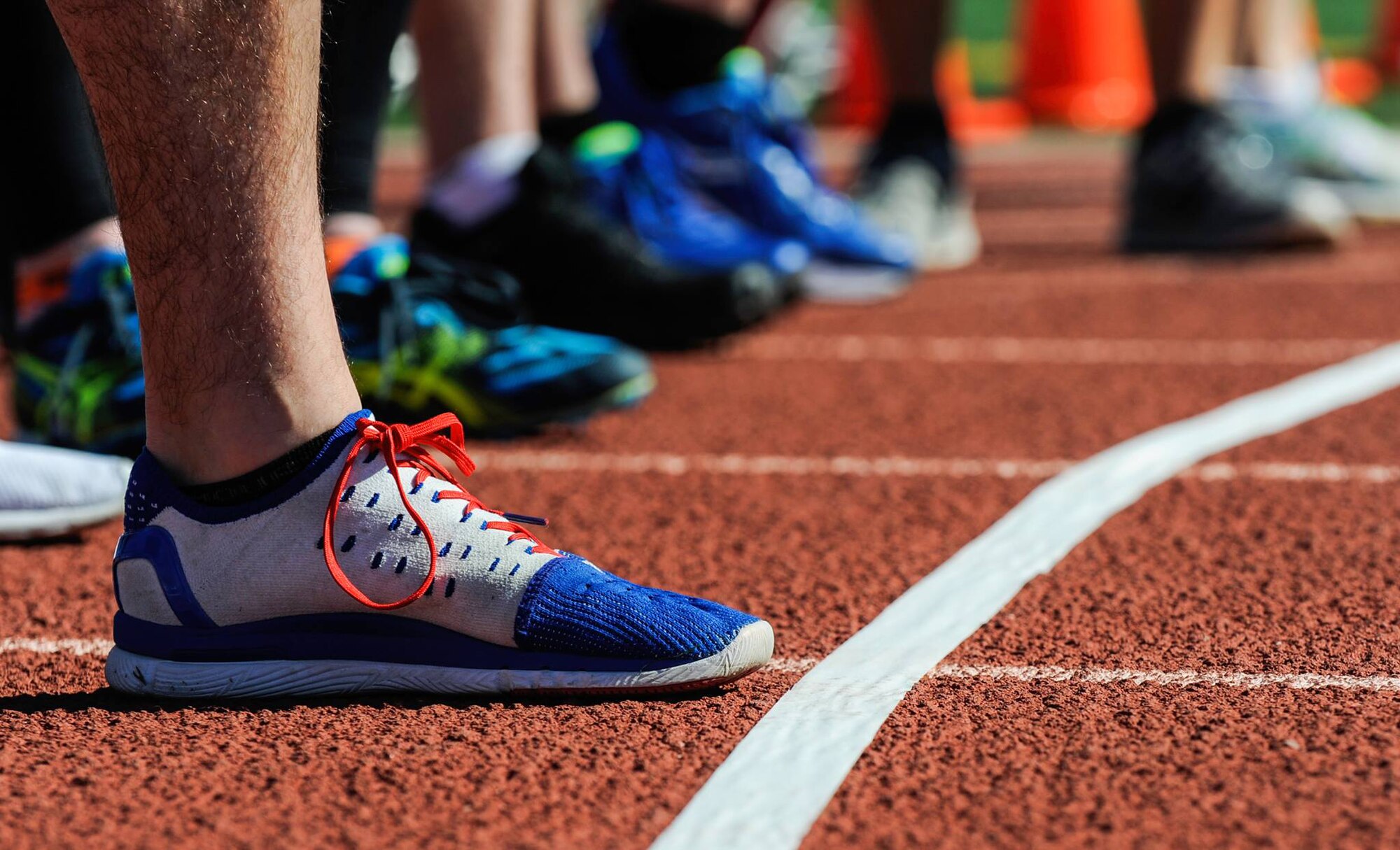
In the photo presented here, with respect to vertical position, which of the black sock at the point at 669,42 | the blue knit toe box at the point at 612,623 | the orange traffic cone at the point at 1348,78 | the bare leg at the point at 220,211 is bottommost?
the orange traffic cone at the point at 1348,78

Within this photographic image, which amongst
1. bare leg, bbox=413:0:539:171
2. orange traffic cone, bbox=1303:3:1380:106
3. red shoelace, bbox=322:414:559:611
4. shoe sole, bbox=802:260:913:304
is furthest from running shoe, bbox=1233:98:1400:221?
orange traffic cone, bbox=1303:3:1380:106

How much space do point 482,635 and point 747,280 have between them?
188 centimetres

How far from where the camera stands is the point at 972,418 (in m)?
3.00

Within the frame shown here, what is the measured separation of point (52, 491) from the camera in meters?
2.21

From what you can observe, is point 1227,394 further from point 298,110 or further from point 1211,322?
point 298,110

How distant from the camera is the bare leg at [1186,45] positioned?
485cm

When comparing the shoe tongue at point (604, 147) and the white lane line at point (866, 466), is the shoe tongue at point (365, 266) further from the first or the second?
the shoe tongue at point (604, 147)

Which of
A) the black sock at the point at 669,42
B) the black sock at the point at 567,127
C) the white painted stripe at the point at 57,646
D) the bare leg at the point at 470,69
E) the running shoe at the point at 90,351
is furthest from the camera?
the black sock at the point at 669,42

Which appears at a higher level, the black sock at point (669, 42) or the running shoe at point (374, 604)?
the black sock at point (669, 42)

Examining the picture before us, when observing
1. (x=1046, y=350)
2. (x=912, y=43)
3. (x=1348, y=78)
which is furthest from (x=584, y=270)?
(x=1348, y=78)

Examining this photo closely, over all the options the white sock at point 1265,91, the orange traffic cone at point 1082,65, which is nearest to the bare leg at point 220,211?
the white sock at point 1265,91

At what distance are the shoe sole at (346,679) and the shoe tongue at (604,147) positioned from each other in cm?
205

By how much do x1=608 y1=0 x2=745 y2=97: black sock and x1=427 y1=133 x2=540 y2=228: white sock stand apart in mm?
653

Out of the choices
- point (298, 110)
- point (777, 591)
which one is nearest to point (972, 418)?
point (777, 591)
